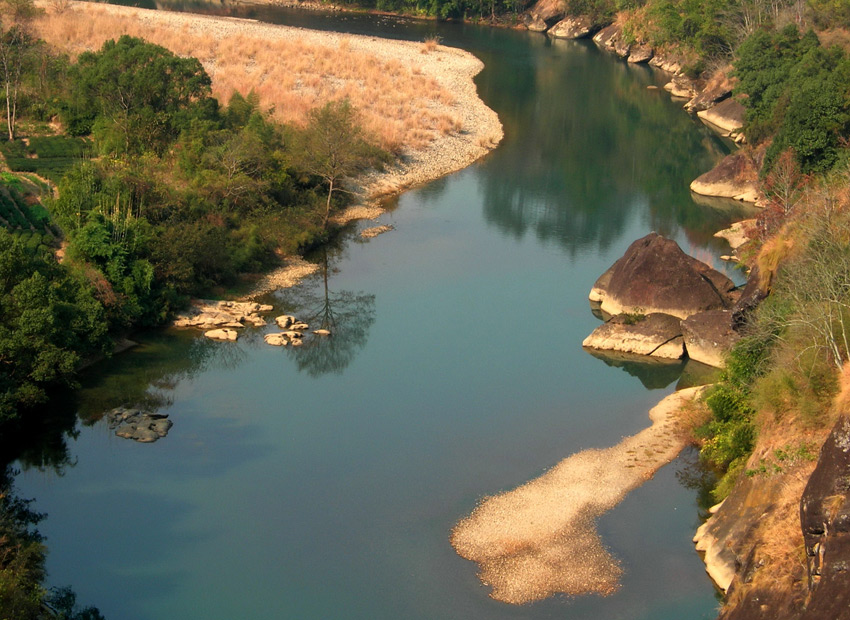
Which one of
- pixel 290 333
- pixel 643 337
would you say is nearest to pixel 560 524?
pixel 643 337

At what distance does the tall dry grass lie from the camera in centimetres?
6744

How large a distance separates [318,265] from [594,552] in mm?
24892

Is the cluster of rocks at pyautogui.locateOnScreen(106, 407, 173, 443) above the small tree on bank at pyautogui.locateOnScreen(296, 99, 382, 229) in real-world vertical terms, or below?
below

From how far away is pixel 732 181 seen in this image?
61.1 meters

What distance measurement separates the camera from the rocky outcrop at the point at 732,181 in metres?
60.3

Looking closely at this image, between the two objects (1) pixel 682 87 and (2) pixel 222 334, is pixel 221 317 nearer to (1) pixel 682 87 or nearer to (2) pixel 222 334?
(2) pixel 222 334

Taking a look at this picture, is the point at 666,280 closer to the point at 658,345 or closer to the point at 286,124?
the point at 658,345

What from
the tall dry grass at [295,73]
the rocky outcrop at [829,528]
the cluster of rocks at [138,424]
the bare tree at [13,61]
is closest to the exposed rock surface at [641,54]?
the tall dry grass at [295,73]

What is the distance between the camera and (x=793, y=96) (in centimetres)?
5625

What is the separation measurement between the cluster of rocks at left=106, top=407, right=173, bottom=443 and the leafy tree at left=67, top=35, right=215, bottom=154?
70.8ft

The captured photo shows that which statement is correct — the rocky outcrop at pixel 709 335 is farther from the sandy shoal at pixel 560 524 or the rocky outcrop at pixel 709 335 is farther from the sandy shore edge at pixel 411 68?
the sandy shore edge at pixel 411 68

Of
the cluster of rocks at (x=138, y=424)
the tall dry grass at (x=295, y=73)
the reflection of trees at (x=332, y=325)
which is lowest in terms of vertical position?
the cluster of rocks at (x=138, y=424)

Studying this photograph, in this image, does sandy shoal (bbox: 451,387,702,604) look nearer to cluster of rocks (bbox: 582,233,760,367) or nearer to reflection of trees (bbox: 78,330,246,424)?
cluster of rocks (bbox: 582,233,760,367)

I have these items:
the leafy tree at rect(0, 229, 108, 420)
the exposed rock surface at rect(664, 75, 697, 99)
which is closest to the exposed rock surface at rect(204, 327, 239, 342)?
the leafy tree at rect(0, 229, 108, 420)
